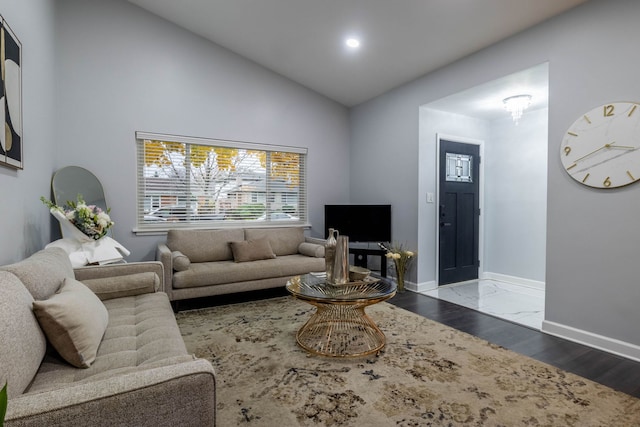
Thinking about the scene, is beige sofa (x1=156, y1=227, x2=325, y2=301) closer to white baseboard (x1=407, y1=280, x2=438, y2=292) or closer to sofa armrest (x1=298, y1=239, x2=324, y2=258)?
sofa armrest (x1=298, y1=239, x2=324, y2=258)

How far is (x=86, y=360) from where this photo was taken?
1453 mm

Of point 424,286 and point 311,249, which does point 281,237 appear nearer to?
point 311,249

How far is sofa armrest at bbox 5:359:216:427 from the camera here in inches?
35.2

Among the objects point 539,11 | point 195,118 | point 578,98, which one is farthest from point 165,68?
point 578,98

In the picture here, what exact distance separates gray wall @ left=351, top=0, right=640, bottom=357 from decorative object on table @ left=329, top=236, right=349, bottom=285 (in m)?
1.84

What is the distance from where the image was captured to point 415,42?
354cm

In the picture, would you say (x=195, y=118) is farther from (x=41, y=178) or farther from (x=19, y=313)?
(x=19, y=313)

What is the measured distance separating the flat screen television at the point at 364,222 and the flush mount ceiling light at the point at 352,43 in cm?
199

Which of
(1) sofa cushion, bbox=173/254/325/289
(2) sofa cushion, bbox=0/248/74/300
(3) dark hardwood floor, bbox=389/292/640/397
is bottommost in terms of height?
(3) dark hardwood floor, bbox=389/292/640/397

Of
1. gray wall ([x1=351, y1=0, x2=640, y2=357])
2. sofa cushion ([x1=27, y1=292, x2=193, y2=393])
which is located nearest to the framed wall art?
sofa cushion ([x1=27, y1=292, x2=193, y2=393])

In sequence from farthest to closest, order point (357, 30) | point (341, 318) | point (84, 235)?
point (357, 30), point (341, 318), point (84, 235)

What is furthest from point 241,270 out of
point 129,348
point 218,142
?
point 129,348

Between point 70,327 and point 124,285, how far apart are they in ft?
3.60

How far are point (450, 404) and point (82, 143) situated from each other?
4205mm
